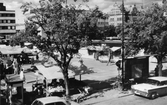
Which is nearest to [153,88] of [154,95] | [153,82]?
[154,95]

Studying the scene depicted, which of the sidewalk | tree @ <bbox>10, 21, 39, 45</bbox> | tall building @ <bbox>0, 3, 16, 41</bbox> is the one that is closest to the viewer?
tree @ <bbox>10, 21, 39, 45</bbox>

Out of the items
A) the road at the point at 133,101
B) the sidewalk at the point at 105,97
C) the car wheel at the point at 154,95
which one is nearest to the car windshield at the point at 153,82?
the car wheel at the point at 154,95

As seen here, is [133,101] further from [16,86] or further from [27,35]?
[27,35]

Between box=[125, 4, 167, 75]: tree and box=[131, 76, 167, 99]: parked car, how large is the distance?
3144 mm

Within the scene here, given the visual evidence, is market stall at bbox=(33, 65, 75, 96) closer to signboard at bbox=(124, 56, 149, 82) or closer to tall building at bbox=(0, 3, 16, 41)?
signboard at bbox=(124, 56, 149, 82)

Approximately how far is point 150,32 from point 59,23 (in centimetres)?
807

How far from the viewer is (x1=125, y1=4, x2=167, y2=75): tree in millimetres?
17797

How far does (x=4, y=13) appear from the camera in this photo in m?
93.9

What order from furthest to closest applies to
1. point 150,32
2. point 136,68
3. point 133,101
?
point 136,68, point 150,32, point 133,101

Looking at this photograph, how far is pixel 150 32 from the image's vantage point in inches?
698

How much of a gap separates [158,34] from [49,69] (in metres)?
9.76

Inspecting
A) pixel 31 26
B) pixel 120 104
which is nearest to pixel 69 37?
pixel 31 26

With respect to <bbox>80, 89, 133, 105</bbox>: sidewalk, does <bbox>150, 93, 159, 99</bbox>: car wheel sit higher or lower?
higher

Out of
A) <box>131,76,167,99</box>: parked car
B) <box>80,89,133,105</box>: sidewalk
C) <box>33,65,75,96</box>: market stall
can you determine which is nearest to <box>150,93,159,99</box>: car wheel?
<box>131,76,167,99</box>: parked car
